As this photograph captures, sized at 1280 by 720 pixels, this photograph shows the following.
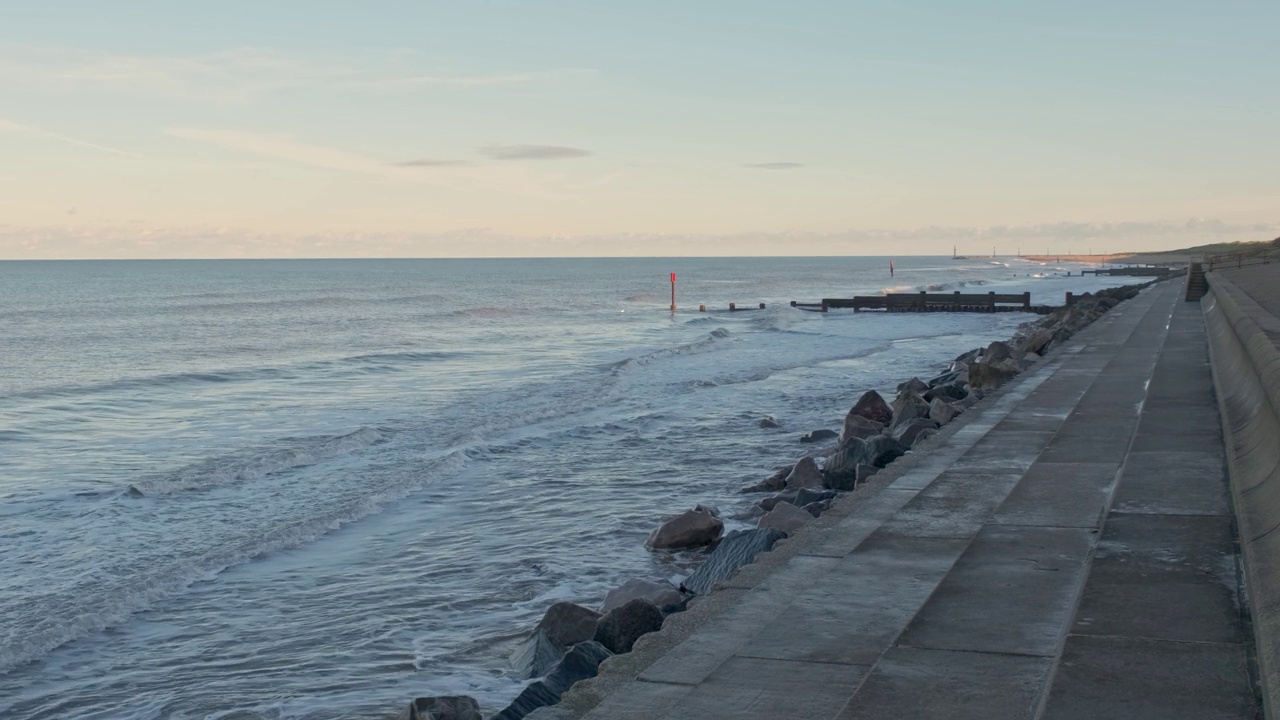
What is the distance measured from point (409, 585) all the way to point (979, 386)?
9878 mm

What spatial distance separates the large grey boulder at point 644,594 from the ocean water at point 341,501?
2.74 ft

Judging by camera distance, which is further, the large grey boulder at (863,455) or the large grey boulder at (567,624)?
the large grey boulder at (863,455)

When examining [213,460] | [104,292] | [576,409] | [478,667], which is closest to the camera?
[478,667]

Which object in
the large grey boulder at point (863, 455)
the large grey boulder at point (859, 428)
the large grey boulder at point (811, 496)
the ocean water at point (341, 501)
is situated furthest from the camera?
the large grey boulder at point (859, 428)

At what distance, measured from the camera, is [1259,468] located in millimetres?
6965

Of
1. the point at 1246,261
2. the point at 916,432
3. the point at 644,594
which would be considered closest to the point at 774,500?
the point at 916,432

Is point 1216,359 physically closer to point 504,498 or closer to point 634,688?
point 504,498

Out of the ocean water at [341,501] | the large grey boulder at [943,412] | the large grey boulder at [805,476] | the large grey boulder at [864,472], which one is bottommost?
the ocean water at [341,501]

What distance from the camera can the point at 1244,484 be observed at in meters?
6.93

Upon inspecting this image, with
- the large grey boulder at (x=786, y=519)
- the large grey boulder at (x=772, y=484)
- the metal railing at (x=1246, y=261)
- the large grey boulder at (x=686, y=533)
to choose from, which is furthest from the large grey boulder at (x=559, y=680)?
the metal railing at (x=1246, y=261)

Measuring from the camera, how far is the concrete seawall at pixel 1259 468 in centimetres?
427

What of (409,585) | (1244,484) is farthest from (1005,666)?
(409,585)

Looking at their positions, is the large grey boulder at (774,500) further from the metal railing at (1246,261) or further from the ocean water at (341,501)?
the metal railing at (1246,261)

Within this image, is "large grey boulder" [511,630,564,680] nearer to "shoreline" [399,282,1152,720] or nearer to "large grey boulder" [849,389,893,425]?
"shoreline" [399,282,1152,720]
